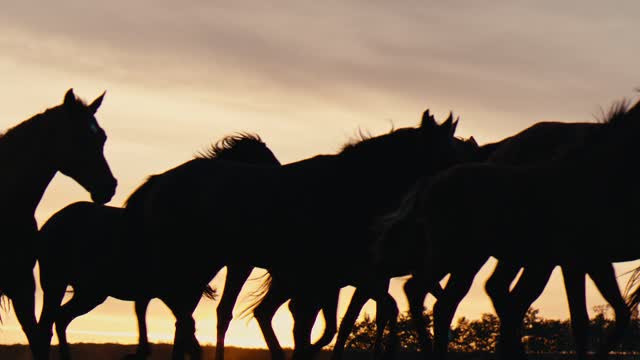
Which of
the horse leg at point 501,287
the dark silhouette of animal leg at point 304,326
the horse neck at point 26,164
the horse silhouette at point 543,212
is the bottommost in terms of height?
the dark silhouette of animal leg at point 304,326

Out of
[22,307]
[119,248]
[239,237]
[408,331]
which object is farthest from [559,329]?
[22,307]

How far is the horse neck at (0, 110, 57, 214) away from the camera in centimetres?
1254

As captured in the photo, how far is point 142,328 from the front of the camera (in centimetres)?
1439

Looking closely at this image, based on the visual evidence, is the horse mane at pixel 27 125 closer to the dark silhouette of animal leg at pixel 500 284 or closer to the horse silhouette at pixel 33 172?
the horse silhouette at pixel 33 172

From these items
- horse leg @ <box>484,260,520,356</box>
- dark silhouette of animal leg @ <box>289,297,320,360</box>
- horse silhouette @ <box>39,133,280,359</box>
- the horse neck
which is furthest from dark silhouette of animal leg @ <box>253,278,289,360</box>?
the horse neck

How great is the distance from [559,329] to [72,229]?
6.15 m

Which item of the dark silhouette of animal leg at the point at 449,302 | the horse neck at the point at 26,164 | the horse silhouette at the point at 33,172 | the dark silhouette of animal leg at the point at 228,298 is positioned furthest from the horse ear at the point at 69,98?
the dark silhouette of animal leg at the point at 449,302

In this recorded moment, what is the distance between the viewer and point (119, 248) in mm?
14320

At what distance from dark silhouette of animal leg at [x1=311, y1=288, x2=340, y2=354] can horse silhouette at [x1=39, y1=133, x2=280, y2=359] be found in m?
2.43

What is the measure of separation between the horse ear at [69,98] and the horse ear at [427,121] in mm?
3719

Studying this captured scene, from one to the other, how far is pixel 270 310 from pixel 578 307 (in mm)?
4163

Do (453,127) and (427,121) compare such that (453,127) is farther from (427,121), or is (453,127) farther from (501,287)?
(501,287)

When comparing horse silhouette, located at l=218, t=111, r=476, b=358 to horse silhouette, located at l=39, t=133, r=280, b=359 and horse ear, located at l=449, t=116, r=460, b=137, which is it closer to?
horse ear, located at l=449, t=116, r=460, b=137

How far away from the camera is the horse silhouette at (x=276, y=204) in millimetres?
12500
